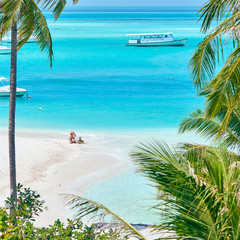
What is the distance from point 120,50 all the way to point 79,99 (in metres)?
42.9

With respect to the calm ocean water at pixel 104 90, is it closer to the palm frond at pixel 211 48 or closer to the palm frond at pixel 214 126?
the palm frond at pixel 214 126

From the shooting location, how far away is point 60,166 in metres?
21.8

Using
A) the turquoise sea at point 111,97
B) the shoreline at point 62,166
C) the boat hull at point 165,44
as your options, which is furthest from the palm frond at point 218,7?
the boat hull at point 165,44

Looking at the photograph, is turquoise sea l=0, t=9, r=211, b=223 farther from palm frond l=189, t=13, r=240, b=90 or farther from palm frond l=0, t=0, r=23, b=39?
palm frond l=189, t=13, r=240, b=90

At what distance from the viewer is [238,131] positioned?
9438mm

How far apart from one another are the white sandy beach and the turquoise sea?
119cm

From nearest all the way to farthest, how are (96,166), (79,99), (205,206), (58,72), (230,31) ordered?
1. (205,206)
2. (230,31)
3. (96,166)
4. (79,99)
5. (58,72)

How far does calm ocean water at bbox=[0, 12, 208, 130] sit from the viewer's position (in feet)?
119

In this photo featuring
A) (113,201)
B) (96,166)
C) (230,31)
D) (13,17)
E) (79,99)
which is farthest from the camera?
(79,99)

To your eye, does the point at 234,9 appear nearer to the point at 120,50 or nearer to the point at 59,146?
the point at 59,146

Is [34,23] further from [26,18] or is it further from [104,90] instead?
[104,90]

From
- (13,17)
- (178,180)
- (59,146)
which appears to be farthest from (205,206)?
(59,146)

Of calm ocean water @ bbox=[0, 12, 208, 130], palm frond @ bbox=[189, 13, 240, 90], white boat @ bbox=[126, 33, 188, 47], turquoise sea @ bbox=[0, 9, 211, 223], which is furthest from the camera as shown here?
white boat @ bbox=[126, 33, 188, 47]

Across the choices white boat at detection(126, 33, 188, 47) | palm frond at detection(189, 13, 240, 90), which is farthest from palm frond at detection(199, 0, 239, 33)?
white boat at detection(126, 33, 188, 47)
